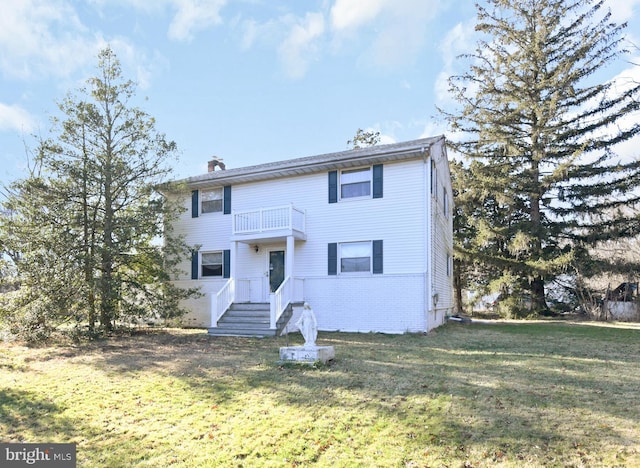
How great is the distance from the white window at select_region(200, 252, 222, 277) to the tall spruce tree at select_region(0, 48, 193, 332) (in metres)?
1.64

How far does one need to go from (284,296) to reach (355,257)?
8.40ft

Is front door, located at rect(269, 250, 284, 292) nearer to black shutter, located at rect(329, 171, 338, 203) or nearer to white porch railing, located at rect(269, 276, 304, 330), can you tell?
white porch railing, located at rect(269, 276, 304, 330)

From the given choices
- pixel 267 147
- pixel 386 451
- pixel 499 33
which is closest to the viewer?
pixel 386 451

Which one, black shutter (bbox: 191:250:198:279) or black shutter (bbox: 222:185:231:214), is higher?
black shutter (bbox: 222:185:231:214)

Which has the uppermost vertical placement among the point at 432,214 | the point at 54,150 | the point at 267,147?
the point at 267,147

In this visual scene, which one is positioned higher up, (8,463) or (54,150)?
(54,150)

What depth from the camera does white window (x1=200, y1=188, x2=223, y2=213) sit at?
1583 centimetres

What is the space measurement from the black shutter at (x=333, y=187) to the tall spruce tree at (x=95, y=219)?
5.21 metres

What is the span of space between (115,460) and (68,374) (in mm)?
4153

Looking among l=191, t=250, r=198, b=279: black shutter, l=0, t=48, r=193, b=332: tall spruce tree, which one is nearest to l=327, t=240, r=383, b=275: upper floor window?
l=0, t=48, r=193, b=332: tall spruce tree

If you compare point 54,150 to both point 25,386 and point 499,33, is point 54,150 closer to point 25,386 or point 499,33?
point 25,386

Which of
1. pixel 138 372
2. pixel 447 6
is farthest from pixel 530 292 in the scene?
pixel 138 372

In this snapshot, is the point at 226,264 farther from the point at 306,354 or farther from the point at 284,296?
the point at 306,354

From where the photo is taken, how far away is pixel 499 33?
22812 millimetres
